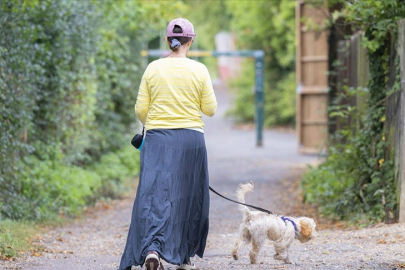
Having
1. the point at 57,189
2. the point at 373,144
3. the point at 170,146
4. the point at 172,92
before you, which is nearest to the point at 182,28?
the point at 172,92

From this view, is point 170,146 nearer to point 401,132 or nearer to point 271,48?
point 401,132

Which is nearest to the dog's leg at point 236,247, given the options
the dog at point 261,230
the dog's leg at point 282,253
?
the dog at point 261,230

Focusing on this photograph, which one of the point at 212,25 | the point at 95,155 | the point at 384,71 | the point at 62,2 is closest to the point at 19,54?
the point at 62,2

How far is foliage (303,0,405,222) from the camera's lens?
25.5 feet

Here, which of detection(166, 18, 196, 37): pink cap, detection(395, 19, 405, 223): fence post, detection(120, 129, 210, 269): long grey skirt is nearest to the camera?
detection(120, 129, 210, 269): long grey skirt

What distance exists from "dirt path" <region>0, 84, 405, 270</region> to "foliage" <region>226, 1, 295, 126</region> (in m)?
11.9

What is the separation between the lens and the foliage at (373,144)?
306 inches

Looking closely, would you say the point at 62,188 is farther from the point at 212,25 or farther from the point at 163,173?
the point at 212,25

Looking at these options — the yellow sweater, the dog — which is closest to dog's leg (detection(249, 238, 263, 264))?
the dog

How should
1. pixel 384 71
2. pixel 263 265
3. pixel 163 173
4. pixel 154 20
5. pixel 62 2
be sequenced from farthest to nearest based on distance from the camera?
pixel 154 20 < pixel 62 2 < pixel 384 71 < pixel 263 265 < pixel 163 173

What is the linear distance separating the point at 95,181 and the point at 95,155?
2.17m

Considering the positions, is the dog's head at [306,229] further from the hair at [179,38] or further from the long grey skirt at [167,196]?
the hair at [179,38]

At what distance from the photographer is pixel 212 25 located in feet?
107

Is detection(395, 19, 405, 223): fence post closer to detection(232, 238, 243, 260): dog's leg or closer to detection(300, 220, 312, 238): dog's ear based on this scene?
detection(300, 220, 312, 238): dog's ear
